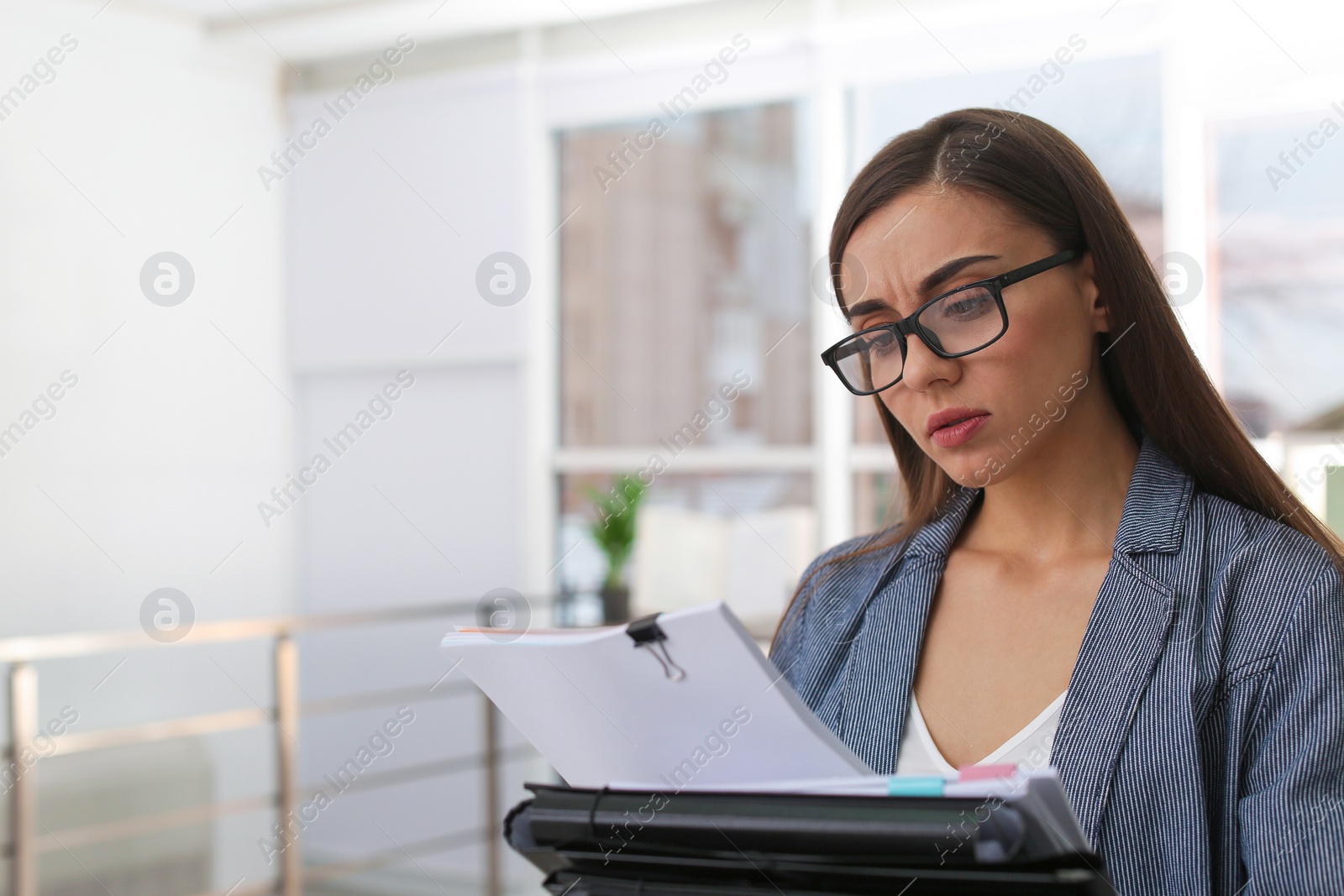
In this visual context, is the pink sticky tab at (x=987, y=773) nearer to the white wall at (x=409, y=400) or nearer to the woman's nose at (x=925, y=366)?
the woman's nose at (x=925, y=366)

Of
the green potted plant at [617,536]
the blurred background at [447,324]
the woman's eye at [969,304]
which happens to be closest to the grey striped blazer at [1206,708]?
the woman's eye at [969,304]

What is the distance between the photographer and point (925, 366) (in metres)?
1.12

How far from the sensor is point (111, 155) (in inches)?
181

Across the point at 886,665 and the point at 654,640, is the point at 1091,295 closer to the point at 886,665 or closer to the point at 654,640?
the point at 886,665

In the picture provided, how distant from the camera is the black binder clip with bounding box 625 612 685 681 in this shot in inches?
Answer: 29.8

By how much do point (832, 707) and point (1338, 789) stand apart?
486mm

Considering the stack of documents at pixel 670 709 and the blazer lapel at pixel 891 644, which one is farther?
the blazer lapel at pixel 891 644

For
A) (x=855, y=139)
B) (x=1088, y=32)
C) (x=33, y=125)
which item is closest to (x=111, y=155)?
(x=33, y=125)

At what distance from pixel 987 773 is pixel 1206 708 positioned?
0.42 m

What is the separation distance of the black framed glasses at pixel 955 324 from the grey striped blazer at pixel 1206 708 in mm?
225

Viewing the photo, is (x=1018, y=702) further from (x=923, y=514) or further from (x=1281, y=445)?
(x=1281, y=445)

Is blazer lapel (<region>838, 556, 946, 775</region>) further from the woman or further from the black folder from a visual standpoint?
the black folder

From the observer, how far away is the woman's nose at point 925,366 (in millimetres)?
1114

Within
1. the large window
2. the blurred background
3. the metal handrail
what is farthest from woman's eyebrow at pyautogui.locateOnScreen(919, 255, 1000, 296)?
the large window
